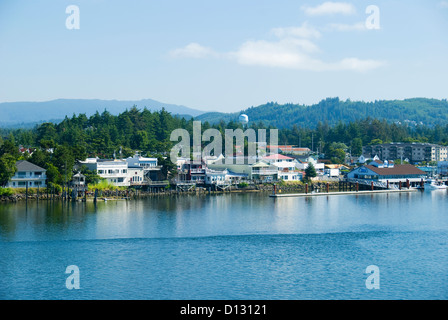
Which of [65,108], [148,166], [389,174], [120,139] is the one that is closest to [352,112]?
[65,108]

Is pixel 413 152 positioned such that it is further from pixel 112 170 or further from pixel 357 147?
pixel 112 170

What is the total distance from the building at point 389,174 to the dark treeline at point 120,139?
10.4 meters

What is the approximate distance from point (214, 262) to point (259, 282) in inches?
76.9

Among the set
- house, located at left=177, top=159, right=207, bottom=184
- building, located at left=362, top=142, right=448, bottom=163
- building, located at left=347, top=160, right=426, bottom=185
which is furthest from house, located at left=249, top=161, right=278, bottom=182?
building, located at left=362, top=142, right=448, bottom=163

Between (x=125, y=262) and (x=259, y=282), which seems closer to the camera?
(x=259, y=282)

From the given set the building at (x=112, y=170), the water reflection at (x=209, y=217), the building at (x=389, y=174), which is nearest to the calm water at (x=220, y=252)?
the water reflection at (x=209, y=217)

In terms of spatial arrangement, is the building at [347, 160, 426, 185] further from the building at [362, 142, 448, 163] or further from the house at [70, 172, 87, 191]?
the house at [70, 172, 87, 191]

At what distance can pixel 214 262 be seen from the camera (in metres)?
14.3

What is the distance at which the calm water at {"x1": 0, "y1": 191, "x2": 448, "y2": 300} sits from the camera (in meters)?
12.2

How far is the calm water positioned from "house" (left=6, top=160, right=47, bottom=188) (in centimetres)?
323

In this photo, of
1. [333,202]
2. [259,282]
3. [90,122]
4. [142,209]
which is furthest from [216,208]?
[90,122]

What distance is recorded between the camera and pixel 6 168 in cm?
2620

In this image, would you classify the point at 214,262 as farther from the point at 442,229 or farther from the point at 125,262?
the point at 442,229
